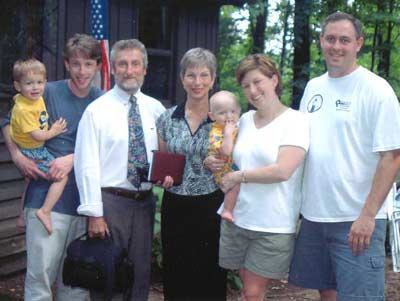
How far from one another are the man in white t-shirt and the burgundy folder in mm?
757

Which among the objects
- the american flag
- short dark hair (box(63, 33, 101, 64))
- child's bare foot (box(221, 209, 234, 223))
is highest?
the american flag

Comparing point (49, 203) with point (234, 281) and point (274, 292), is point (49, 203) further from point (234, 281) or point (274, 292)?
point (274, 292)

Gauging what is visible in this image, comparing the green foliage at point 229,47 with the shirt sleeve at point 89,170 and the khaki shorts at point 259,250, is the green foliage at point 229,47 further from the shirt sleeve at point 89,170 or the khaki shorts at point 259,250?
the khaki shorts at point 259,250

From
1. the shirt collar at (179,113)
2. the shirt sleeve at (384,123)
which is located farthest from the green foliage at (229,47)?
the shirt sleeve at (384,123)

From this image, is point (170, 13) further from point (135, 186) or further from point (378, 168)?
point (378, 168)

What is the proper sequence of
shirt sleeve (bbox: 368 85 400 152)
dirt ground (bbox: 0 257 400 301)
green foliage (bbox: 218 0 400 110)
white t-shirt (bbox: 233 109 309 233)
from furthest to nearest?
green foliage (bbox: 218 0 400 110), dirt ground (bbox: 0 257 400 301), white t-shirt (bbox: 233 109 309 233), shirt sleeve (bbox: 368 85 400 152)

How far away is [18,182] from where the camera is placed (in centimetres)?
674

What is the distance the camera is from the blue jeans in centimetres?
316

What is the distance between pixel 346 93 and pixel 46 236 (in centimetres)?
191

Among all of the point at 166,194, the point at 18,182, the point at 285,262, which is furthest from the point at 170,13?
the point at 285,262

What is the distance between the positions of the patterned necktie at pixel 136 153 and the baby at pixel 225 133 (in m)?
0.42

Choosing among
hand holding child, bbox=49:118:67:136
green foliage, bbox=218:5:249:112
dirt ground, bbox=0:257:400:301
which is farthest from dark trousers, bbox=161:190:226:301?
green foliage, bbox=218:5:249:112

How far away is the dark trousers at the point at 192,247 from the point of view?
3.75 metres

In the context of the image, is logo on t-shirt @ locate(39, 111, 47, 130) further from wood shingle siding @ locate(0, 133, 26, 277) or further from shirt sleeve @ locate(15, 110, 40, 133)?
wood shingle siding @ locate(0, 133, 26, 277)
